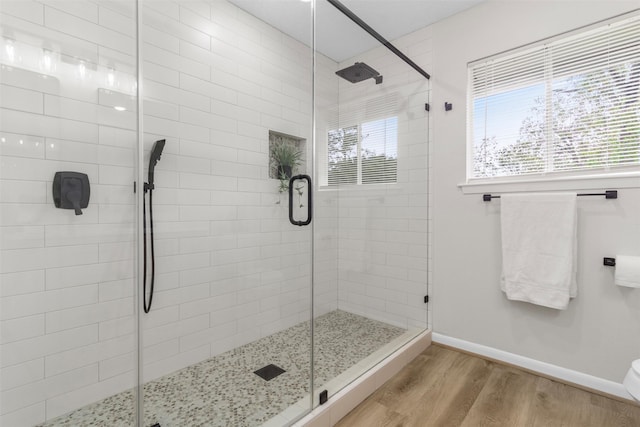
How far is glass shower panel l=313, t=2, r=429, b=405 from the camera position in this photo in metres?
2.02

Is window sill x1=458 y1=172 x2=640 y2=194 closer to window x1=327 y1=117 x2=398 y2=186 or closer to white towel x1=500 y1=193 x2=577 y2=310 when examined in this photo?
white towel x1=500 y1=193 x2=577 y2=310

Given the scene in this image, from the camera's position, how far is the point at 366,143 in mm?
2311

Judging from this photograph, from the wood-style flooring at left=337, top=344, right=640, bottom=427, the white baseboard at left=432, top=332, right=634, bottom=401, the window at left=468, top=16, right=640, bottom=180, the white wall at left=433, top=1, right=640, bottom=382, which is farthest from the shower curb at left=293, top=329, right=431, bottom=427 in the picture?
the window at left=468, top=16, right=640, bottom=180

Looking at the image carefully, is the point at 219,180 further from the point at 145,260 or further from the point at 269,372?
the point at 269,372

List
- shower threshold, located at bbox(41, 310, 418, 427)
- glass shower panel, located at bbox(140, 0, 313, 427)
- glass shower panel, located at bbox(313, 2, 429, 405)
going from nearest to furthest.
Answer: shower threshold, located at bbox(41, 310, 418, 427), glass shower panel, located at bbox(140, 0, 313, 427), glass shower panel, located at bbox(313, 2, 429, 405)

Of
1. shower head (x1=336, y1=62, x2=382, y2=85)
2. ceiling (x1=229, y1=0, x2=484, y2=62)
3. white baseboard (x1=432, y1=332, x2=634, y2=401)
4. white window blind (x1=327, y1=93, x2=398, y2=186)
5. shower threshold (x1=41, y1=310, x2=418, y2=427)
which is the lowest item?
white baseboard (x1=432, y1=332, x2=634, y2=401)

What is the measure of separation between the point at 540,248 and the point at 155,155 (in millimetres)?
2456

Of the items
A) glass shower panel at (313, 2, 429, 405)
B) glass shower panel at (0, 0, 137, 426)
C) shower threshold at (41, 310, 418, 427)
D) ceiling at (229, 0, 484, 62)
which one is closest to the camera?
glass shower panel at (0, 0, 137, 426)

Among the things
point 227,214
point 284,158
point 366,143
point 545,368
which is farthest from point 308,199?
point 545,368

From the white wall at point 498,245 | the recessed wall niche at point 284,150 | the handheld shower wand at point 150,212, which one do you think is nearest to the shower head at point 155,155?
the handheld shower wand at point 150,212

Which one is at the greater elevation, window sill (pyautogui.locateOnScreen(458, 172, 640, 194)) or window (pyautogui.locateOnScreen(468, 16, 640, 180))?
window (pyautogui.locateOnScreen(468, 16, 640, 180))

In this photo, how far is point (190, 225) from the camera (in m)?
1.70

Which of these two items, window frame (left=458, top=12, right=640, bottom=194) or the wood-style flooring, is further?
window frame (left=458, top=12, right=640, bottom=194)

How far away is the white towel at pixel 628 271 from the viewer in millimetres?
1635
